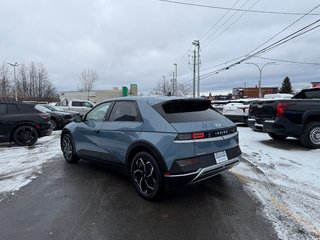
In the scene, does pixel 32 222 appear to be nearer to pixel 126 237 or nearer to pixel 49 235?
pixel 49 235

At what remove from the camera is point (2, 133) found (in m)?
10.0

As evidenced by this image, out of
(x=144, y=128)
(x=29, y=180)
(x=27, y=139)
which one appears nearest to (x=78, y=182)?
(x=29, y=180)

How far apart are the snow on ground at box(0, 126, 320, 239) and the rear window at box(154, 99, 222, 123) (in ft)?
4.96

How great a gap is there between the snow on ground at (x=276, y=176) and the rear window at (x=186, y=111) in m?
1.51

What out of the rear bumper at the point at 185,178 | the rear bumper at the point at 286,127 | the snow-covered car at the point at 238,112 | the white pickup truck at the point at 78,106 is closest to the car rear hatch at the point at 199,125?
the rear bumper at the point at 185,178

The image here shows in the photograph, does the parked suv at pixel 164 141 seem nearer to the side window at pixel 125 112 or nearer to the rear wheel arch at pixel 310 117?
the side window at pixel 125 112

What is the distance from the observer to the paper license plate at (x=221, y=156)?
4617mm

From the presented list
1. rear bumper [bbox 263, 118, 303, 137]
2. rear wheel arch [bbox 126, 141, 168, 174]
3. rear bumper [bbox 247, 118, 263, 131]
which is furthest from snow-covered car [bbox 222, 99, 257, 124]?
rear wheel arch [bbox 126, 141, 168, 174]

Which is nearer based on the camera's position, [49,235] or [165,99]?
[49,235]

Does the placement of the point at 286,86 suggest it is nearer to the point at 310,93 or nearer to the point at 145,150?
the point at 310,93

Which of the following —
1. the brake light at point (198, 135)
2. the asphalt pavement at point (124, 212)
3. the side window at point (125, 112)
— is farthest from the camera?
A: the side window at point (125, 112)

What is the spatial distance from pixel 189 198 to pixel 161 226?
109cm

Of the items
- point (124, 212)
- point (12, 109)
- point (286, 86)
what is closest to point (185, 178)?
point (124, 212)

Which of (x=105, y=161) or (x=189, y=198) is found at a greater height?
(x=105, y=161)
